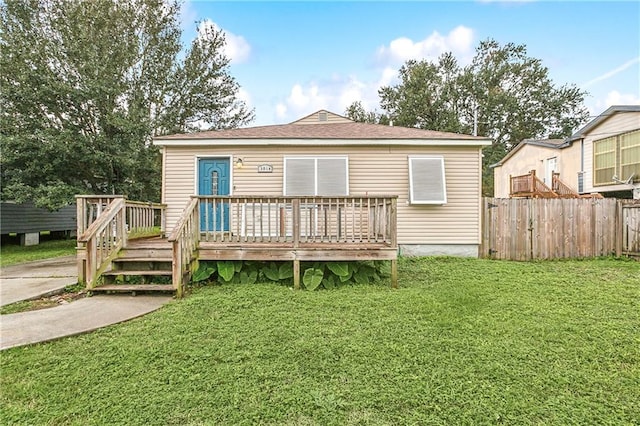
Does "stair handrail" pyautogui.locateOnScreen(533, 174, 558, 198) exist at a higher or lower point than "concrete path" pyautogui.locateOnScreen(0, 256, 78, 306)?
higher

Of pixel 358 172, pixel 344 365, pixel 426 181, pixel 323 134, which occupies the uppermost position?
pixel 323 134

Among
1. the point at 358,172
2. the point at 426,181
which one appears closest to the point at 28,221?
the point at 358,172

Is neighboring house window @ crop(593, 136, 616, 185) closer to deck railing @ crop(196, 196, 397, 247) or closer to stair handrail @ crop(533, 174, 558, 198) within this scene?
stair handrail @ crop(533, 174, 558, 198)

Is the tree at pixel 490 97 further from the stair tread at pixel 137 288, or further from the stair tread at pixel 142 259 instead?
the stair tread at pixel 137 288

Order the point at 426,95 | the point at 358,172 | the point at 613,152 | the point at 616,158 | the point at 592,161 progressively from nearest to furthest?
1. the point at 358,172
2. the point at 616,158
3. the point at 613,152
4. the point at 592,161
5. the point at 426,95

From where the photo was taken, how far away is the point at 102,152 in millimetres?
10242

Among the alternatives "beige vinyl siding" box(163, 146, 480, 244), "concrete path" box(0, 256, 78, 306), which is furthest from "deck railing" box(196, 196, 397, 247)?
"concrete path" box(0, 256, 78, 306)

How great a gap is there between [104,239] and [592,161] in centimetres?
1809

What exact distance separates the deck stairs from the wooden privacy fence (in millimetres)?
7128

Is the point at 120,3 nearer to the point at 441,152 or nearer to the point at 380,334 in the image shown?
the point at 441,152

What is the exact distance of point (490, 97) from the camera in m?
25.2

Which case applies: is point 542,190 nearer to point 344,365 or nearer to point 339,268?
point 339,268

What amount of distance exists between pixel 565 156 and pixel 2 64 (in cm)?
2328

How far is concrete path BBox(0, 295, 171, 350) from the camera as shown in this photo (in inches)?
122
